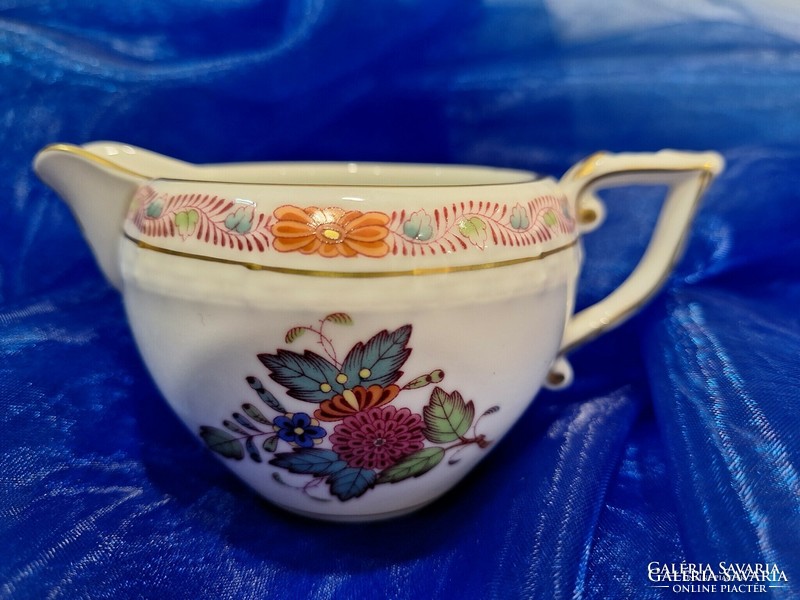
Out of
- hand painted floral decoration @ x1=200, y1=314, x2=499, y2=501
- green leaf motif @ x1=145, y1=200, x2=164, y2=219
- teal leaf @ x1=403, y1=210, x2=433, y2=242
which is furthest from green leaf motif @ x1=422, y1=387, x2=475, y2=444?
green leaf motif @ x1=145, y1=200, x2=164, y2=219

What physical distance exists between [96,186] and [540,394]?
0.46m

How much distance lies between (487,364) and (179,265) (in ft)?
0.64

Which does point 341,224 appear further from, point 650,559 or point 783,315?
point 783,315

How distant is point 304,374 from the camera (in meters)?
0.40

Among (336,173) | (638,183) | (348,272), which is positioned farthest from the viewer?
(336,173)

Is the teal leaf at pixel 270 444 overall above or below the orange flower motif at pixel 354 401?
below

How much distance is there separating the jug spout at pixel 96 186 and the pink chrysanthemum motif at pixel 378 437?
198 millimetres

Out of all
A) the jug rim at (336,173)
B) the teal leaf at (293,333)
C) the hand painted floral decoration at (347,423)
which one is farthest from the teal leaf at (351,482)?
the jug rim at (336,173)

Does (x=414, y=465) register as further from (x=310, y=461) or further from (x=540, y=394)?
(x=540, y=394)

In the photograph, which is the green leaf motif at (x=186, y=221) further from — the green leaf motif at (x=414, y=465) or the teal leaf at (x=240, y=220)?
the green leaf motif at (x=414, y=465)

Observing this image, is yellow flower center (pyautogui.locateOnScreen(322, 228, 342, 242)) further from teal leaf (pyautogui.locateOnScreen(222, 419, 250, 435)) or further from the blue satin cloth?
the blue satin cloth

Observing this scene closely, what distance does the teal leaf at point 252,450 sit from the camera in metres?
0.45

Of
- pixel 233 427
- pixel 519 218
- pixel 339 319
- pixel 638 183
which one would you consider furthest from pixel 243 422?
pixel 638 183

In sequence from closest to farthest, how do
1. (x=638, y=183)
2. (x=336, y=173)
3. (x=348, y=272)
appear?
(x=348, y=272), (x=638, y=183), (x=336, y=173)
